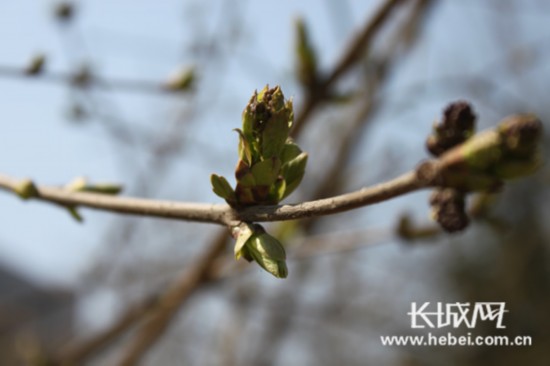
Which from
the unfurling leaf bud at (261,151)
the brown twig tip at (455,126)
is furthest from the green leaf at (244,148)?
the brown twig tip at (455,126)

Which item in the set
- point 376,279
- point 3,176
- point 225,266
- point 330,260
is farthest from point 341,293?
point 3,176

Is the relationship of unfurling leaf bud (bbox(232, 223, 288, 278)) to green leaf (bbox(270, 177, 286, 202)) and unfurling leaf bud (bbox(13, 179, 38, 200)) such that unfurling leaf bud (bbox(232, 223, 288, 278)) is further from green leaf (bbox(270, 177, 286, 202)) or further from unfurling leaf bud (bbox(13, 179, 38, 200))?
unfurling leaf bud (bbox(13, 179, 38, 200))

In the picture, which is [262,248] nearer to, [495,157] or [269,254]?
[269,254]

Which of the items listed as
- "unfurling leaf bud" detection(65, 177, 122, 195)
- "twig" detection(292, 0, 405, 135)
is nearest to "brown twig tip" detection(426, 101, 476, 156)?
"unfurling leaf bud" detection(65, 177, 122, 195)

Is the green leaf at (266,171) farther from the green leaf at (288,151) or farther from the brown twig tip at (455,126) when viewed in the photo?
the brown twig tip at (455,126)

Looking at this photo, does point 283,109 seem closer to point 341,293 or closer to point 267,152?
point 267,152

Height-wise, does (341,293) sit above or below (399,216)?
above
